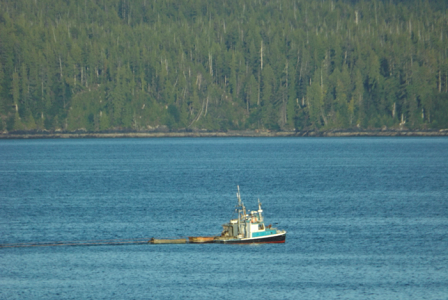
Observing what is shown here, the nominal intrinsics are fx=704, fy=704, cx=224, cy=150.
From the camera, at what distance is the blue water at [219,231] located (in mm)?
43500

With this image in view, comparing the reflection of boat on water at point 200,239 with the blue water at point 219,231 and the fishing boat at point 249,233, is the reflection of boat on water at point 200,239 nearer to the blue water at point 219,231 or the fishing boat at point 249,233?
the fishing boat at point 249,233

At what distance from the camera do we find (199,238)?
180 ft

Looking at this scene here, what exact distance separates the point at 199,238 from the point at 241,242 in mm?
3304

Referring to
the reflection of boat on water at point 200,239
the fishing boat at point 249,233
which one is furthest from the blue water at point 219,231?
the reflection of boat on water at point 200,239

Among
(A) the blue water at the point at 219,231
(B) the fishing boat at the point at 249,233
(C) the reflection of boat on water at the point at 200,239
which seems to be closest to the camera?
(A) the blue water at the point at 219,231

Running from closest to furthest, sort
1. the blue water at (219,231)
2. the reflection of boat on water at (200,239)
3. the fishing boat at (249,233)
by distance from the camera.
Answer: the blue water at (219,231) < the fishing boat at (249,233) < the reflection of boat on water at (200,239)

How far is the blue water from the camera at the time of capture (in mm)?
43500

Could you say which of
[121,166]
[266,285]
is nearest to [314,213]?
[266,285]

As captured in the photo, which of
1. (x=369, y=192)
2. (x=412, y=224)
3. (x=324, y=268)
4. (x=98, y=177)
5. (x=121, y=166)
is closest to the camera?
(x=324, y=268)

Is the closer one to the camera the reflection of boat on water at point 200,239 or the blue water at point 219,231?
the blue water at point 219,231

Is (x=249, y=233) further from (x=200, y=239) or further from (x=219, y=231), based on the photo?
(x=219, y=231)

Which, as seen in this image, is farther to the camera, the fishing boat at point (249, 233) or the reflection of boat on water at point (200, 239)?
the reflection of boat on water at point (200, 239)

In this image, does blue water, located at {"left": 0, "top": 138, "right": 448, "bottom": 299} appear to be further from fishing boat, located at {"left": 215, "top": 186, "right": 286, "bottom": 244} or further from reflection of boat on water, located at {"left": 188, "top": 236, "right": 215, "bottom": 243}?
reflection of boat on water, located at {"left": 188, "top": 236, "right": 215, "bottom": 243}

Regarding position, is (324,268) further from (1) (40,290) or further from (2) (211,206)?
Answer: (2) (211,206)
